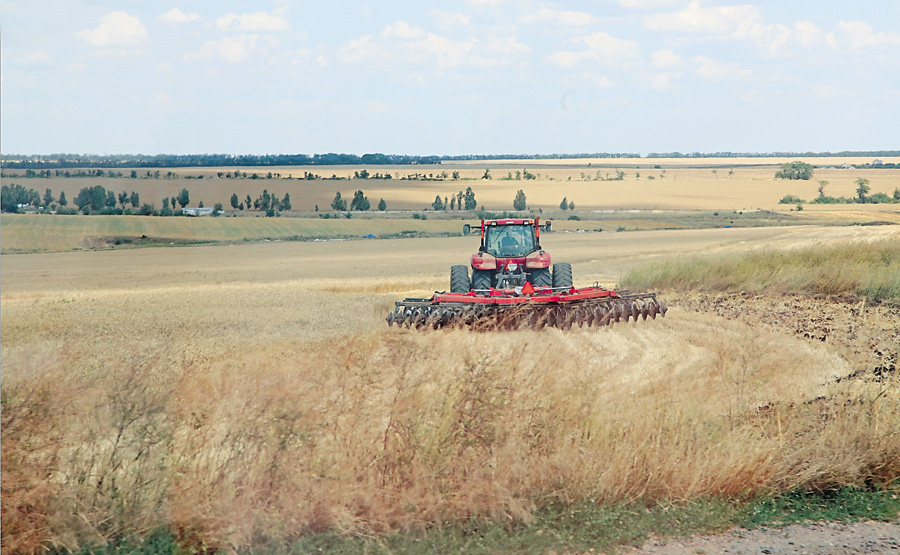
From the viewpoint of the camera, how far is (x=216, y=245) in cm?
5916

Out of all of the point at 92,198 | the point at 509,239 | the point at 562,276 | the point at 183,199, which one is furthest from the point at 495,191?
the point at 509,239

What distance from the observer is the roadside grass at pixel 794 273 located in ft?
66.0

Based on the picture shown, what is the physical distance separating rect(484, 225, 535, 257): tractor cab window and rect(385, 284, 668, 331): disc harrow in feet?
5.96

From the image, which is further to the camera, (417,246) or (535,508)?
(417,246)

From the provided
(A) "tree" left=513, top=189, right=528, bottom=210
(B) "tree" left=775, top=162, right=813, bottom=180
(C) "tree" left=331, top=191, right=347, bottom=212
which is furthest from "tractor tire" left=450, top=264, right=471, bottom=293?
(B) "tree" left=775, top=162, right=813, bottom=180

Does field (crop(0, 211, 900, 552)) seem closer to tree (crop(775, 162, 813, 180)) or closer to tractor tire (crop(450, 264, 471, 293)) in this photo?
tractor tire (crop(450, 264, 471, 293))

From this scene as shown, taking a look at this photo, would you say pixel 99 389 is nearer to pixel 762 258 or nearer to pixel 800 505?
pixel 800 505

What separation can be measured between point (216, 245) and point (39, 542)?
55.7m

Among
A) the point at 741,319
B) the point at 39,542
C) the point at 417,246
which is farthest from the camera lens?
the point at 417,246

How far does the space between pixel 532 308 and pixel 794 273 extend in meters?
8.39

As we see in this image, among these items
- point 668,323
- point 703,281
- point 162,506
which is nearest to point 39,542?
point 162,506

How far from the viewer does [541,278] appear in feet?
62.5

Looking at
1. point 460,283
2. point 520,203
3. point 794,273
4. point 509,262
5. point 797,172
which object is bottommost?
point 460,283

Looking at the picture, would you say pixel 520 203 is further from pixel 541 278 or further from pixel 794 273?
pixel 541 278
